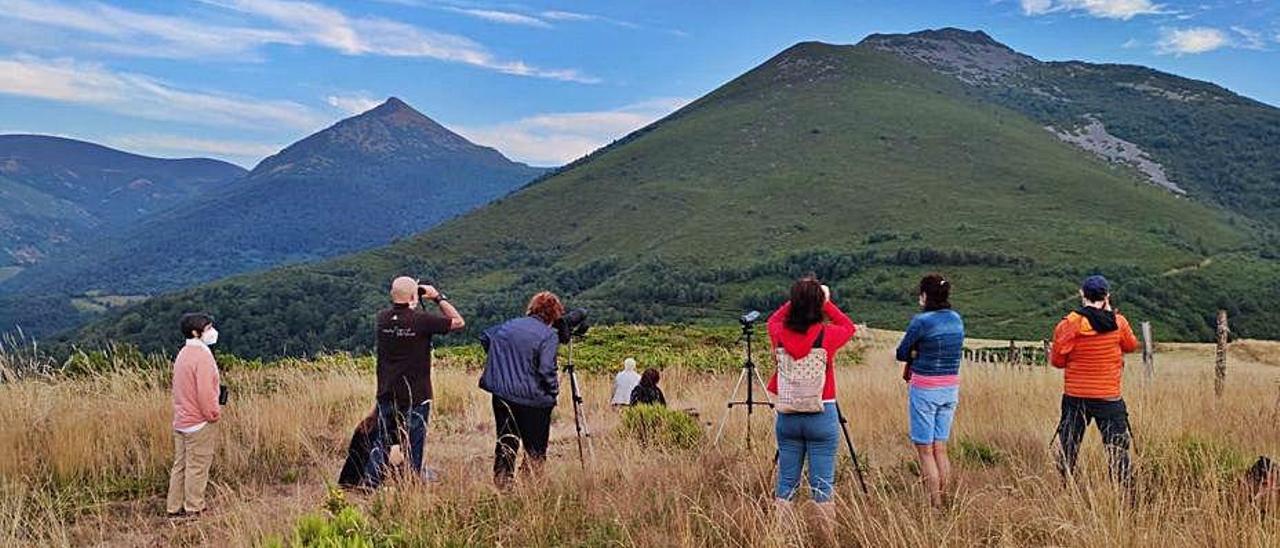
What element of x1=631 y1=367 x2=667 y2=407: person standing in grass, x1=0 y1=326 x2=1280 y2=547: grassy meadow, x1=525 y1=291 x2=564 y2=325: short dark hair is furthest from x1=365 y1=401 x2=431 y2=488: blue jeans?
x1=631 y1=367 x2=667 y2=407: person standing in grass

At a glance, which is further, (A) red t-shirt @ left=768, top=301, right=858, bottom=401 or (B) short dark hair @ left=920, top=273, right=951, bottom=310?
(B) short dark hair @ left=920, top=273, right=951, bottom=310

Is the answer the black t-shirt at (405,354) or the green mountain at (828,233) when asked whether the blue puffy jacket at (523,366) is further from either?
the green mountain at (828,233)

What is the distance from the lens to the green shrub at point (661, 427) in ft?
23.4

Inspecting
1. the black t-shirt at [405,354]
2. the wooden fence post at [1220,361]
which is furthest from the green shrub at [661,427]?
the wooden fence post at [1220,361]

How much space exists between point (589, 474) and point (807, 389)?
1501 mm

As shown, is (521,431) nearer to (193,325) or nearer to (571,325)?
(571,325)

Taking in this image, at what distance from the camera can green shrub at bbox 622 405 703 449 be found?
1094 millimetres

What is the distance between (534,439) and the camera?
231 inches

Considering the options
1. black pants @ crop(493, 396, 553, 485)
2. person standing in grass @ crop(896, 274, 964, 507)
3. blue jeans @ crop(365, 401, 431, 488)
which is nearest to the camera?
person standing in grass @ crop(896, 274, 964, 507)

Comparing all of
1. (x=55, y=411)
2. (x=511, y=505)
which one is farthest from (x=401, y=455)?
(x=55, y=411)

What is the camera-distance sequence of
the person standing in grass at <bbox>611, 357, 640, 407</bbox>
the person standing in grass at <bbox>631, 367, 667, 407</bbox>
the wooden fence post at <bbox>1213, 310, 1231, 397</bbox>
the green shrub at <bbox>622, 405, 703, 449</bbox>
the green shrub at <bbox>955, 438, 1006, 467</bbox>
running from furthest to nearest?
1. the person standing in grass at <bbox>611, 357, 640, 407</bbox>
2. the person standing in grass at <bbox>631, 367, 667, 407</bbox>
3. the wooden fence post at <bbox>1213, 310, 1231, 397</bbox>
4. the green shrub at <bbox>622, 405, 703, 449</bbox>
5. the green shrub at <bbox>955, 438, 1006, 467</bbox>

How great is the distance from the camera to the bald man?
6.01 m

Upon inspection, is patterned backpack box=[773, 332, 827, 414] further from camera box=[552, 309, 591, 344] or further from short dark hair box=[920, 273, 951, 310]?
camera box=[552, 309, 591, 344]

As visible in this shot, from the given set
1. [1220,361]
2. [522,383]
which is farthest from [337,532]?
[1220,361]
